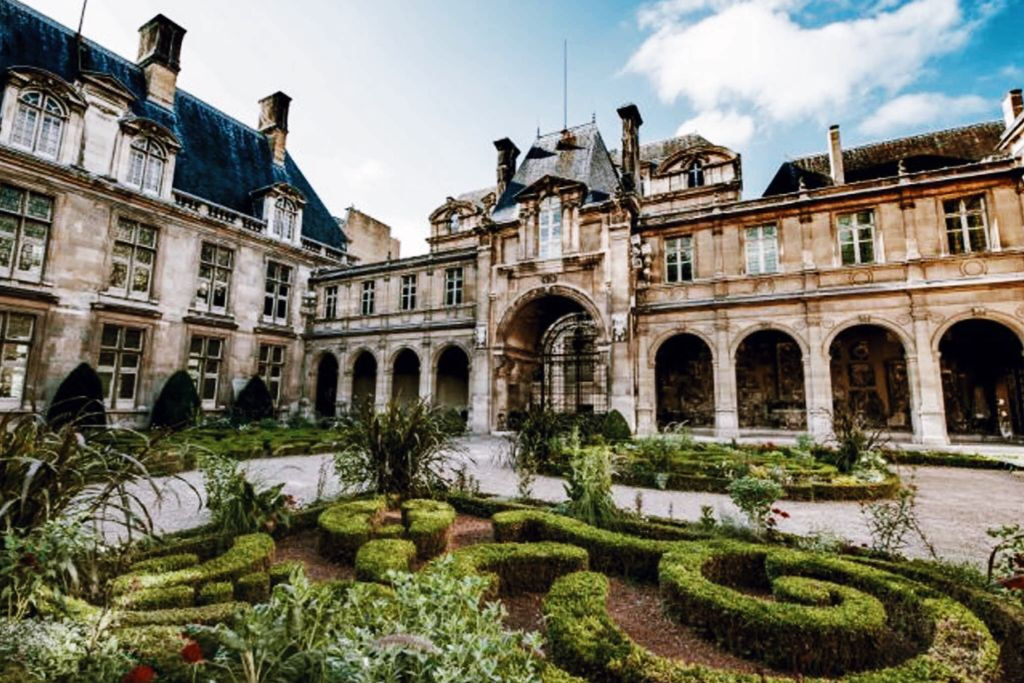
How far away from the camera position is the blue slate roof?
50.0ft

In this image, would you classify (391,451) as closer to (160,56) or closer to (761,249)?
(761,249)

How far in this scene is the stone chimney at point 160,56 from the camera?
18469 mm

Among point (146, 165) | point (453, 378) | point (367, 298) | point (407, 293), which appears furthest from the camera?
point (453, 378)

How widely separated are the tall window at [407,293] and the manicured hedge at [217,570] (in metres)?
16.5

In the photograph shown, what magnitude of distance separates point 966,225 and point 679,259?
25.5 ft

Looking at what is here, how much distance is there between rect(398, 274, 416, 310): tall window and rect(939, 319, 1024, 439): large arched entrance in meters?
19.5

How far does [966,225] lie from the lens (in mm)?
13484

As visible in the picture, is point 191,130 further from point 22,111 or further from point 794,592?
point 794,592

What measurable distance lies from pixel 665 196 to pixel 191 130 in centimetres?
2005

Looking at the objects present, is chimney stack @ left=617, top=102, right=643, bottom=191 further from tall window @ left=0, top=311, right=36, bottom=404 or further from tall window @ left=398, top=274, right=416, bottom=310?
tall window @ left=0, top=311, right=36, bottom=404

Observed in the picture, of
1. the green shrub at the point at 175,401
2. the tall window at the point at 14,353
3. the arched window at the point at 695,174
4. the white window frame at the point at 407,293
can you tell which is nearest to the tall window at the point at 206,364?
the green shrub at the point at 175,401

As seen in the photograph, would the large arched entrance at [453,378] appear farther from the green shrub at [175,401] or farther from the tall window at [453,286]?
the green shrub at [175,401]

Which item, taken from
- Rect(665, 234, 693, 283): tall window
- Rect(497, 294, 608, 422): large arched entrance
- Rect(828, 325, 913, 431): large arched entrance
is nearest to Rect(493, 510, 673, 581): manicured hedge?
Rect(497, 294, 608, 422): large arched entrance

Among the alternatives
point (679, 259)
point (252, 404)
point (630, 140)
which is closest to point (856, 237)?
point (679, 259)
